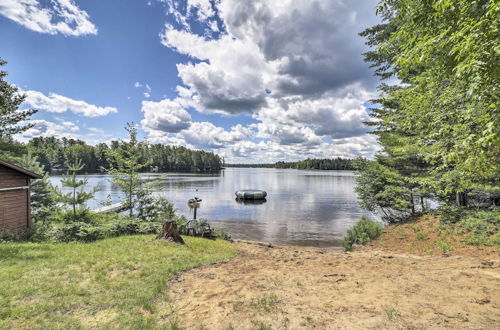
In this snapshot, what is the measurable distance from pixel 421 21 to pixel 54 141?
168808 millimetres

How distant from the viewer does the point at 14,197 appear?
10828 millimetres

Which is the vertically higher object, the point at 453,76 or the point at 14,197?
the point at 453,76

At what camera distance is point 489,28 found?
3.53m

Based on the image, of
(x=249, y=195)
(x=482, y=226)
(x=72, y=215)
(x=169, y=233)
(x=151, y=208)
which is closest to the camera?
(x=169, y=233)

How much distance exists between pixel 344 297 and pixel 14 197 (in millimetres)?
15065

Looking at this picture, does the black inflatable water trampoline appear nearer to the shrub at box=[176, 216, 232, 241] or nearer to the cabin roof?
the shrub at box=[176, 216, 232, 241]

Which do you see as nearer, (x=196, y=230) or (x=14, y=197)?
(x=14, y=197)

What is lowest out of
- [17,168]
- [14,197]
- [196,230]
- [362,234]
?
[362,234]

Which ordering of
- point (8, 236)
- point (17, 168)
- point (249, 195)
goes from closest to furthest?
point (8, 236) < point (17, 168) < point (249, 195)

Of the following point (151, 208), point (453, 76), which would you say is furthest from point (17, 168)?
point (453, 76)

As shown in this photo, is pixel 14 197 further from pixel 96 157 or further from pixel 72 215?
pixel 96 157

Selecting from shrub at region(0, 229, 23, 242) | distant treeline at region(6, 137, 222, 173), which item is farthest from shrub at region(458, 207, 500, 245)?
distant treeline at region(6, 137, 222, 173)

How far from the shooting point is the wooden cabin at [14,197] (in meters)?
10.3

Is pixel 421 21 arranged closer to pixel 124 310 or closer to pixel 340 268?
pixel 340 268
